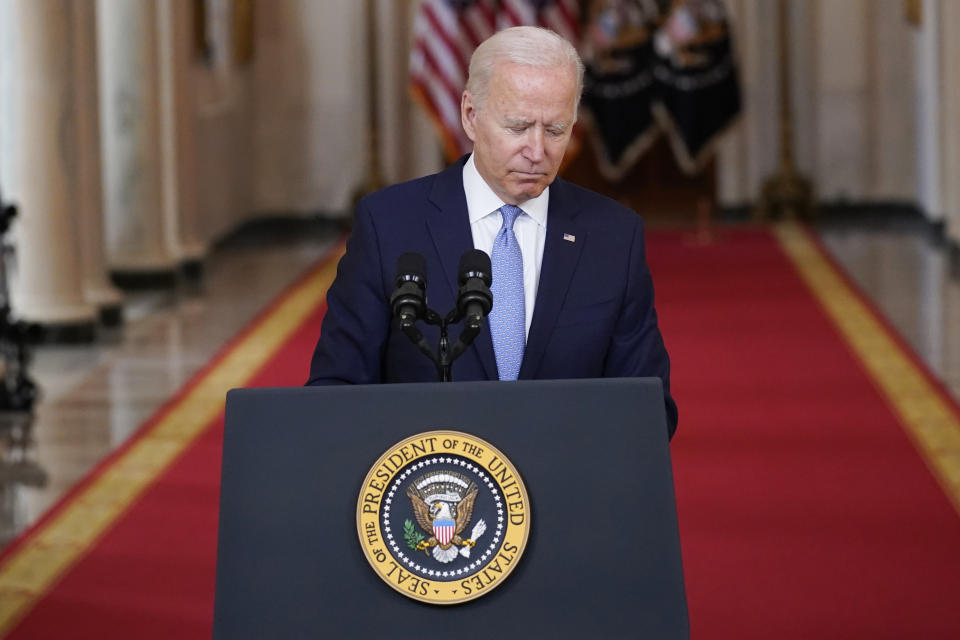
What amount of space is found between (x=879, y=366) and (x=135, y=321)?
17.9 feet

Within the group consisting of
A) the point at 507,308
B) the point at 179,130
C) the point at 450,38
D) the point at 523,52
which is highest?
the point at 450,38

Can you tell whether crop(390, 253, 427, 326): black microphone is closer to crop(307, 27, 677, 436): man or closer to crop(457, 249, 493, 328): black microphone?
crop(457, 249, 493, 328): black microphone

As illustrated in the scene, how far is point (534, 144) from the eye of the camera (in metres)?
2.89

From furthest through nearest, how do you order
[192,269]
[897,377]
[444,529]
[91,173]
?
[192,269], [91,173], [897,377], [444,529]

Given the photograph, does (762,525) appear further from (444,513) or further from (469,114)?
(444,513)

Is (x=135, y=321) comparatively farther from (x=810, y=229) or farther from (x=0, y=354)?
(x=810, y=229)

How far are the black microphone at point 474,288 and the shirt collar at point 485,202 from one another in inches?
19.6

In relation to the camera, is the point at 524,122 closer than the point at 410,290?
No

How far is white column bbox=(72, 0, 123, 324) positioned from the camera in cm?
1141

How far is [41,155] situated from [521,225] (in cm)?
810

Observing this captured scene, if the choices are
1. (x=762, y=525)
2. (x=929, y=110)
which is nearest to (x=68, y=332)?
(x=762, y=525)

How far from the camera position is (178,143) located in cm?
1368

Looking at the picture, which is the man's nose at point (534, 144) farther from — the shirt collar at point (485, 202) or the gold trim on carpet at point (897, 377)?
the gold trim on carpet at point (897, 377)

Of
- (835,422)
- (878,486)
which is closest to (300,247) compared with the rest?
(835,422)
